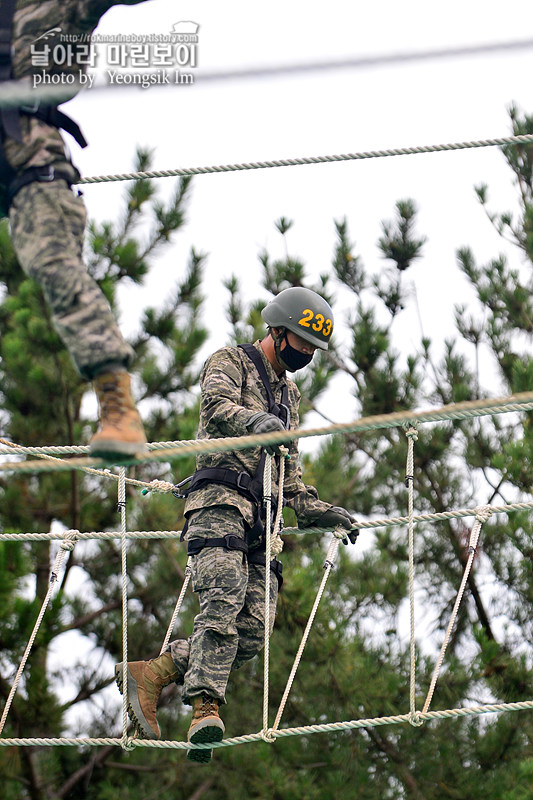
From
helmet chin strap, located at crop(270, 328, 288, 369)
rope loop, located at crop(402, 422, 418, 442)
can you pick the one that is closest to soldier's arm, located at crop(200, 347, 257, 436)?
helmet chin strap, located at crop(270, 328, 288, 369)

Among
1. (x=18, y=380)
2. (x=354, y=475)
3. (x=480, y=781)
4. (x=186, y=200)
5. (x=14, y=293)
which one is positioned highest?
(x=186, y=200)

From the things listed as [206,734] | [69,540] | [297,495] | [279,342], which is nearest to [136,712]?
[206,734]

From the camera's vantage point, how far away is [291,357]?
3.69 m

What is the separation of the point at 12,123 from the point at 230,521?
1279 millimetres

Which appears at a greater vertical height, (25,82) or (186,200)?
(186,200)

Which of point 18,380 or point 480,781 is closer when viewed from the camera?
point 480,781

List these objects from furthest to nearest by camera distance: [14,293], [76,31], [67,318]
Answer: [14,293] < [76,31] < [67,318]

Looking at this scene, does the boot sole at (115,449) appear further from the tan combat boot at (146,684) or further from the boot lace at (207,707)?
the tan combat boot at (146,684)

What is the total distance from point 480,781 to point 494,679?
0.48 m

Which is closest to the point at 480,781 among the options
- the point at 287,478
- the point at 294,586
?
the point at 294,586

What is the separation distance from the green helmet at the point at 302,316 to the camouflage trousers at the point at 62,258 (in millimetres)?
1118

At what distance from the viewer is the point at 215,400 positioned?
135 inches

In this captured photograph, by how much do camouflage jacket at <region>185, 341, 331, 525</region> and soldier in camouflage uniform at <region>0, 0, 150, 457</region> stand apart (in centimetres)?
82

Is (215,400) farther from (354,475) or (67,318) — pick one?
(354,475)
